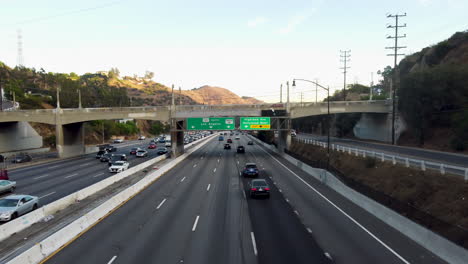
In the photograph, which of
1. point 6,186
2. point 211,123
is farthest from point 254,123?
point 6,186

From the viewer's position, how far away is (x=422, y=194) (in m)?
18.5

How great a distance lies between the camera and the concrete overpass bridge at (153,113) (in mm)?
52094

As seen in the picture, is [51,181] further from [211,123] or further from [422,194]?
[422,194]

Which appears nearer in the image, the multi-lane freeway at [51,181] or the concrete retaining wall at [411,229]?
the concrete retaining wall at [411,229]

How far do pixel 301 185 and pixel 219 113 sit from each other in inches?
1100

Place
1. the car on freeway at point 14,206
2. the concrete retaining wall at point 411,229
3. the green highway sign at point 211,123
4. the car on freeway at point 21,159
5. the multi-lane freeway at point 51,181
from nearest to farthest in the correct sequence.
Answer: the concrete retaining wall at point 411,229 < the car on freeway at point 14,206 < the multi-lane freeway at point 51,181 < the car on freeway at point 21,159 < the green highway sign at point 211,123

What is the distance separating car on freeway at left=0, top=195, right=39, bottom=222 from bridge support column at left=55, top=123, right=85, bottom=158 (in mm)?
39635

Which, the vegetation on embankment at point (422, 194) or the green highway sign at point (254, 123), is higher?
the green highway sign at point (254, 123)

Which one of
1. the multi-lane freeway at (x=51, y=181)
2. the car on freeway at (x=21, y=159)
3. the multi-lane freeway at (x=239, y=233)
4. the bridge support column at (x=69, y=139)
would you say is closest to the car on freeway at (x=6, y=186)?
the multi-lane freeway at (x=51, y=181)

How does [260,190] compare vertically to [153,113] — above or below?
below

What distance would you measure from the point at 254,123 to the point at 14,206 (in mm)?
38369

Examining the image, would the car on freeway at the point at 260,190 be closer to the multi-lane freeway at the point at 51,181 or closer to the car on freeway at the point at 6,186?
the multi-lane freeway at the point at 51,181

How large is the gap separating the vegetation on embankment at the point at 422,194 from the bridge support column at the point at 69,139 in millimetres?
50489

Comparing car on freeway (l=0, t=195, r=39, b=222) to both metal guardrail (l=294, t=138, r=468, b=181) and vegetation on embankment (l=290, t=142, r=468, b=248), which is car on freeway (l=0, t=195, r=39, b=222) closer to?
vegetation on embankment (l=290, t=142, r=468, b=248)
